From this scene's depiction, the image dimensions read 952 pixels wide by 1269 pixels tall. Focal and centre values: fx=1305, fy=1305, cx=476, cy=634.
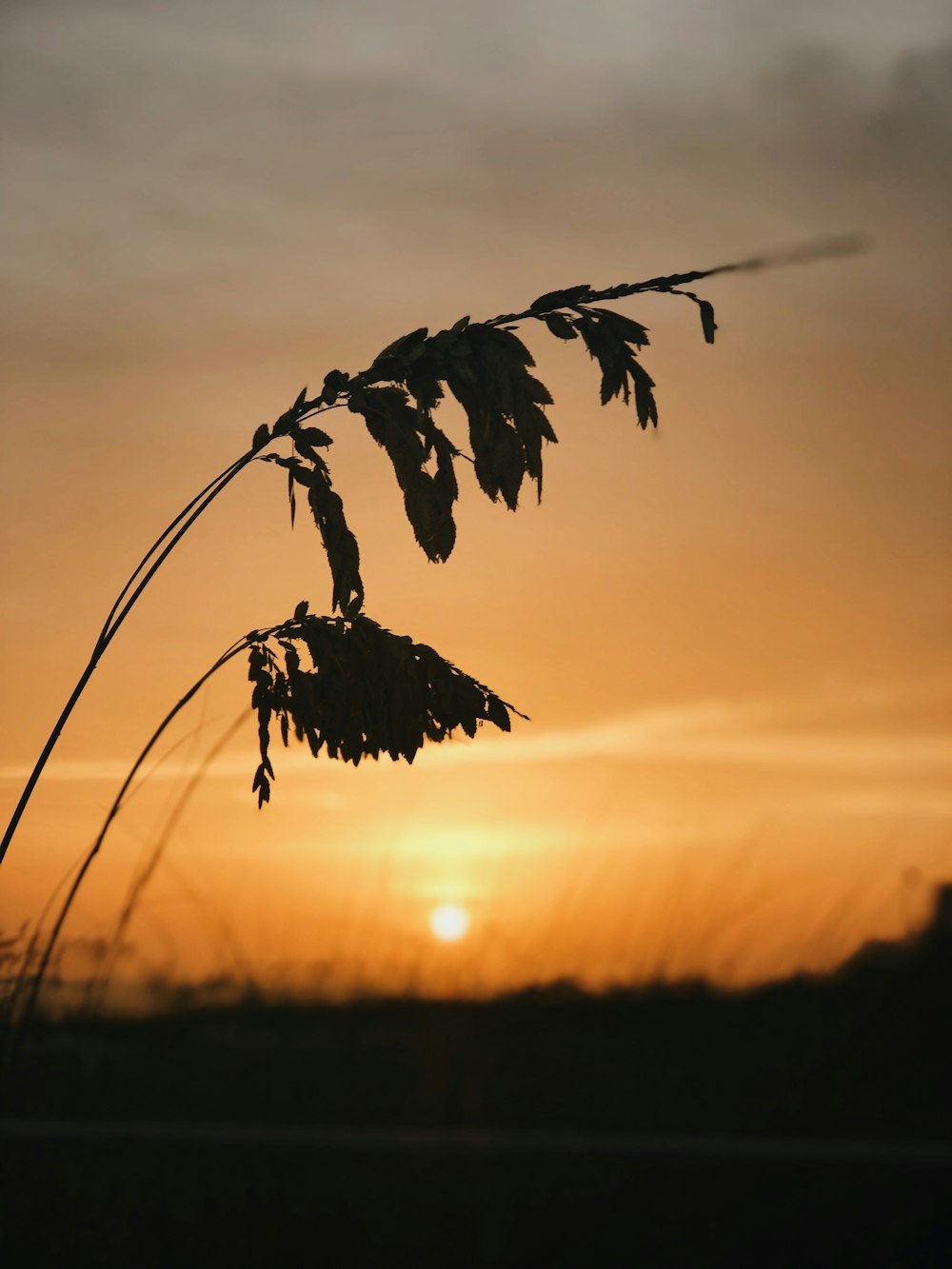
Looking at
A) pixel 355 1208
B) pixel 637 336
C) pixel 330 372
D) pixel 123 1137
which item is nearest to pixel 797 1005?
pixel 355 1208

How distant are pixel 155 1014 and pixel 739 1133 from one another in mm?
1418

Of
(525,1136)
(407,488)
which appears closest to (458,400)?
(407,488)

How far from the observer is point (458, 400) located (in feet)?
11.7

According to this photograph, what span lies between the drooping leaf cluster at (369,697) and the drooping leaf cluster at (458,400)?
0.33 metres

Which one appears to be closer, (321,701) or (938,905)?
(938,905)

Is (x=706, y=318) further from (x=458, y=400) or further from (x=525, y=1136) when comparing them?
(x=525, y=1136)

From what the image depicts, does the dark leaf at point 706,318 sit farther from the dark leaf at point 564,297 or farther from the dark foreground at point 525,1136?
the dark foreground at point 525,1136

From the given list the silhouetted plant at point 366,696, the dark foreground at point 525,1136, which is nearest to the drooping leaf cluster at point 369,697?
the silhouetted plant at point 366,696

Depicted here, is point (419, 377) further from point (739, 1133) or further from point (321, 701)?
point (739, 1133)

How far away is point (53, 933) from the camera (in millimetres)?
3865

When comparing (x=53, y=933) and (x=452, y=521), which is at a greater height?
(x=452, y=521)

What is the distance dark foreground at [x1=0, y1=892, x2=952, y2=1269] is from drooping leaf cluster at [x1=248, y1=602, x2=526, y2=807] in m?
1.09

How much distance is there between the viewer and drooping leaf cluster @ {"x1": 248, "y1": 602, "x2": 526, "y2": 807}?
3.99 metres

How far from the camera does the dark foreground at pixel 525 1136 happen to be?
7.66 ft
